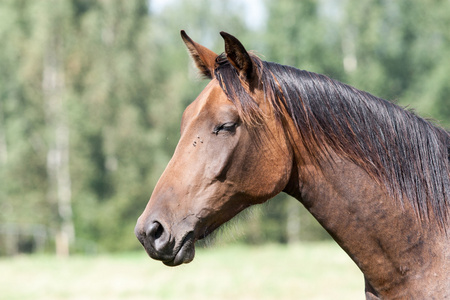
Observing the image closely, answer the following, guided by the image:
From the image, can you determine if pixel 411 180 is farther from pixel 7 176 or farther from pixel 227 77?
pixel 7 176

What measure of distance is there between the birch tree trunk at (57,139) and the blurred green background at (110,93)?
0.07 metres

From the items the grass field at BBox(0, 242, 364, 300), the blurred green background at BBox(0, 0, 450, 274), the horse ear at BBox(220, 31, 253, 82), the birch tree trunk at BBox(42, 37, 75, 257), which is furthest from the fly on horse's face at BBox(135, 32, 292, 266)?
the birch tree trunk at BBox(42, 37, 75, 257)

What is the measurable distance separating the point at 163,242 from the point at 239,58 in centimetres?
103

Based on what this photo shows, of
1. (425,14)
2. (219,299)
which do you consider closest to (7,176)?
(219,299)

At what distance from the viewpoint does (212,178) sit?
265 centimetres

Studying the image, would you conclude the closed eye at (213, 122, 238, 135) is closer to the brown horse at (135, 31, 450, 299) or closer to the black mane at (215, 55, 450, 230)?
the brown horse at (135, 31, 450, 299)

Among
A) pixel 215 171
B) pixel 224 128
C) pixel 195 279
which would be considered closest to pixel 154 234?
pixel 215 171

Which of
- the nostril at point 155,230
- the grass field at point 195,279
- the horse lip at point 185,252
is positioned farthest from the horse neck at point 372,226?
the grass field at point 195,279

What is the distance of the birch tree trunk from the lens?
31188 mm

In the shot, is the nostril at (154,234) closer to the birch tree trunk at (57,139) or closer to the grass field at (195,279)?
the grass field at (195,279)

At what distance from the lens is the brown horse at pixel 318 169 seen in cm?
264

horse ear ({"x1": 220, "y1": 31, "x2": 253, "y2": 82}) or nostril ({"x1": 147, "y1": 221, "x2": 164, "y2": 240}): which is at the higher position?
horse ear ({"x1": 220, "y1": 31, "x2": 253, "y2": 82})

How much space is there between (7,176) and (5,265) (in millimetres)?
15301

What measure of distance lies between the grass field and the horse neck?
7.38m
